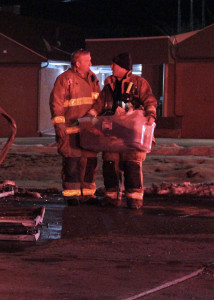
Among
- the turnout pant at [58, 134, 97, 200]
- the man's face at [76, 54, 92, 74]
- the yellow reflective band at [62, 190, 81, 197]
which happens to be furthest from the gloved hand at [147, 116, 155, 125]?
the yellow reflective band at [62, 190, 81, 197]

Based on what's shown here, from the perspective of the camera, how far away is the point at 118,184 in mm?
8859

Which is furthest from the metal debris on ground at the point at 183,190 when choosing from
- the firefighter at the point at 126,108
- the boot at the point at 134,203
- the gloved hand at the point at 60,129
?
the gloved hand at the point at 60,129

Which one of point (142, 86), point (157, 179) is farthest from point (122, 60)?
point (157, 179)

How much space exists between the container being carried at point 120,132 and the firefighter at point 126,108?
5.3 inches

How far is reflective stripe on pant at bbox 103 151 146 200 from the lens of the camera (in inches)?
340

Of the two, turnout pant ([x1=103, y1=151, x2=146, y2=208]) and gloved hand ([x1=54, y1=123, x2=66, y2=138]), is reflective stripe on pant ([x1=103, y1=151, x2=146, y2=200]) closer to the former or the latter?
turnout pant ([x1=103, y1=151, x2=146, y2=208])

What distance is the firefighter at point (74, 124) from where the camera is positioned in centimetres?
892

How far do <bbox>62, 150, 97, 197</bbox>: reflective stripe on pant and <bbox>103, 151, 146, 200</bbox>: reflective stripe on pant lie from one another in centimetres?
27

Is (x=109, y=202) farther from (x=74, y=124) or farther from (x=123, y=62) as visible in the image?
(x=123, y=62)

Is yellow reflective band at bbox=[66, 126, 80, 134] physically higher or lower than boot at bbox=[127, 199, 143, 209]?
higher

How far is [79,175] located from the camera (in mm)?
9023

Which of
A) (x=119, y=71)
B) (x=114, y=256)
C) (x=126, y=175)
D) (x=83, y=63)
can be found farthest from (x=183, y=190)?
(x=114, y=256)

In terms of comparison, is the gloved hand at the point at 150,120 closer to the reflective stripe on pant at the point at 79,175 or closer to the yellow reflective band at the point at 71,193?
the reflective stripe on pant at the point at 79,175

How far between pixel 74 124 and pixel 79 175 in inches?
23.7
